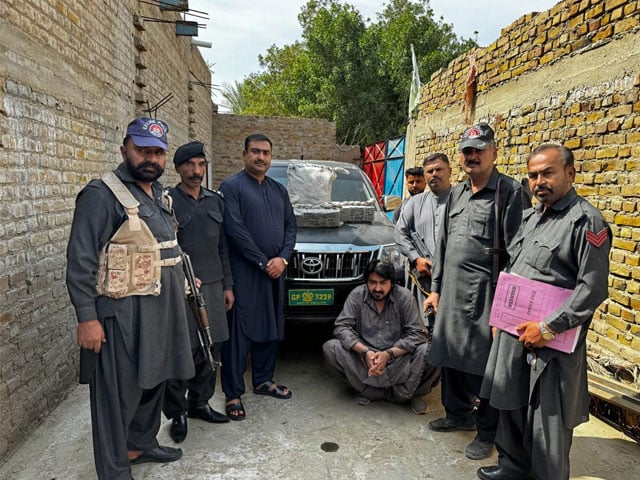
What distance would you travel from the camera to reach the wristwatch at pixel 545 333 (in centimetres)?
212

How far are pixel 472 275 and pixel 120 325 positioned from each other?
6.54ft

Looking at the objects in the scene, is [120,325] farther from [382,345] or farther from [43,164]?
[382,345]

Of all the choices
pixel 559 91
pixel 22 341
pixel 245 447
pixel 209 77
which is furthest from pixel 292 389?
pixel 209 77

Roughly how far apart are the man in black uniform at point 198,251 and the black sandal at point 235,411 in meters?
0.09

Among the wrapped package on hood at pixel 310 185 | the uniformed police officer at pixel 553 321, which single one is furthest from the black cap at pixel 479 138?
the wrapped package on hood at pixel 310 185

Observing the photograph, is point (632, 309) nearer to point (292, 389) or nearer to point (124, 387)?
point (292, 389)

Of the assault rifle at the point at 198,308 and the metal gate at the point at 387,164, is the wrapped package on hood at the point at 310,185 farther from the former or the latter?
the metal gate at the point at 387,164

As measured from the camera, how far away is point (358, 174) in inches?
223

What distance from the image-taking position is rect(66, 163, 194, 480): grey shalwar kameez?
219cm

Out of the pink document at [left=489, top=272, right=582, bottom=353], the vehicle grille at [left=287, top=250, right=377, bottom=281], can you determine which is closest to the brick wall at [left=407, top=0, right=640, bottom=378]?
the pink document at [left=489, top=272, right=582, bottom=353]

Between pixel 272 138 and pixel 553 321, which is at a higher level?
pixel 272 138

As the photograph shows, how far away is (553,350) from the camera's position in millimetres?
2186

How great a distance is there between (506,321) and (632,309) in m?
1.66

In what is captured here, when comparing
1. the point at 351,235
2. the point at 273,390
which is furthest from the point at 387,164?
the point at 273,390
